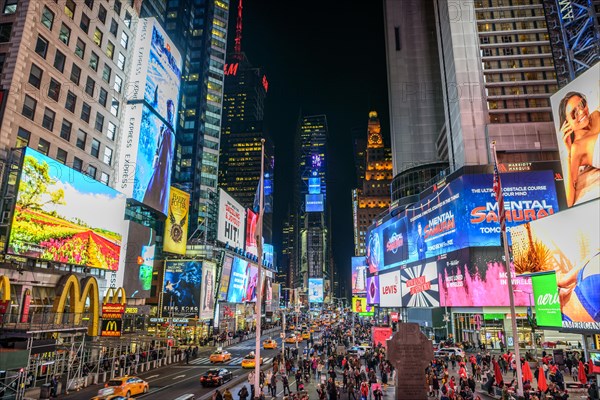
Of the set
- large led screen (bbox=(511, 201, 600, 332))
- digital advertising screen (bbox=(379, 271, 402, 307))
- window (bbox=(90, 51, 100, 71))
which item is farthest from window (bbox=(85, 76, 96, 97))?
digital advertising screen (bbox=(379, 271, 402, 307))

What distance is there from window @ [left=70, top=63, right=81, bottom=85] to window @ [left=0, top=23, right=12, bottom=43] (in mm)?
5835

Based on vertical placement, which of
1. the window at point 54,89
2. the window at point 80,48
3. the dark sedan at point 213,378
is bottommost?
the dark sedan at point 213,378

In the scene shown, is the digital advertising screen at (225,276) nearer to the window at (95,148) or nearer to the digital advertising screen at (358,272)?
the window at (95,148)

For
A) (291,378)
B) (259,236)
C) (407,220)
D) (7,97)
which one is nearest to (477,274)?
(407,220)

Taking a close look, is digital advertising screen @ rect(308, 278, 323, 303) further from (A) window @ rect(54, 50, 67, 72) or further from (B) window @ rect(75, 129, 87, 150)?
(A) window @ rect(54, 50, 67, 72)

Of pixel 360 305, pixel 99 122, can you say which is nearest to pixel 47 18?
pixel 99 122

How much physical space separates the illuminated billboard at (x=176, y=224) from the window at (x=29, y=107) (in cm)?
2664

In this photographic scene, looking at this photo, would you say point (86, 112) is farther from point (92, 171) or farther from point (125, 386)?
point (125, 386)

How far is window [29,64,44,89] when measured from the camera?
32.8 metres

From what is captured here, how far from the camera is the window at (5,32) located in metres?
32.2

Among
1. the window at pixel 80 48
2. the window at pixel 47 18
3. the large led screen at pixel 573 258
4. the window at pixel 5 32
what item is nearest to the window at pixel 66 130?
the window at pixel 80 48

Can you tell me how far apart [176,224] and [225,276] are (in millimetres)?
15258

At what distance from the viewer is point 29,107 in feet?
107

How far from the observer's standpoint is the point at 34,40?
108ft
